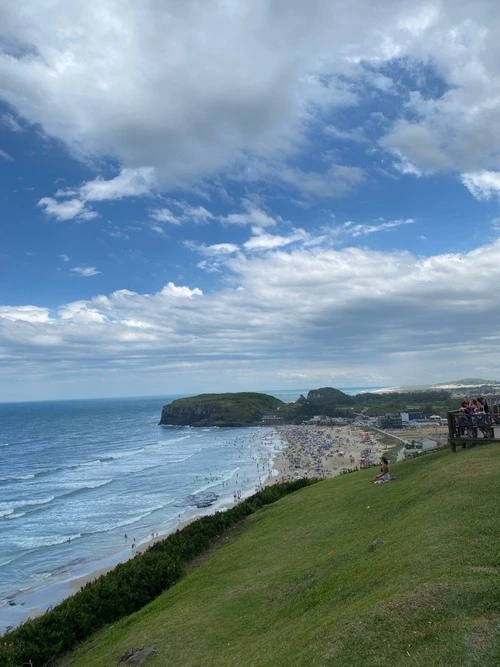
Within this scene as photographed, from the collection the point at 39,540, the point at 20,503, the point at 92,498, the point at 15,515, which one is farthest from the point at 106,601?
the point at 20,503

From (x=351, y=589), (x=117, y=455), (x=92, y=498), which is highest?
(x=351, y=589)

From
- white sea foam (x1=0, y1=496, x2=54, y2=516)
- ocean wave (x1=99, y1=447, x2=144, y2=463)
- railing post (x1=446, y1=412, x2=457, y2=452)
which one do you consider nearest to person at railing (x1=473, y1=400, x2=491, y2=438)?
railing post (x1=446, y1=412, x2=457, y2=452)

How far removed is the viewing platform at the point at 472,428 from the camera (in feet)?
74.3

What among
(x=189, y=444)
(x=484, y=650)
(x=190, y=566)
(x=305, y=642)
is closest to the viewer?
(x=484, y=650)

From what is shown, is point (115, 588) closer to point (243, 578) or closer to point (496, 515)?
point (243, 578)

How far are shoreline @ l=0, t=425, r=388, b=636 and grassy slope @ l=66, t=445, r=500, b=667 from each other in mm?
13218

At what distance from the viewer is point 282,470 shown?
266 ft

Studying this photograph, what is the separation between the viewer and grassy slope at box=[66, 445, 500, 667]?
8133 millimetres

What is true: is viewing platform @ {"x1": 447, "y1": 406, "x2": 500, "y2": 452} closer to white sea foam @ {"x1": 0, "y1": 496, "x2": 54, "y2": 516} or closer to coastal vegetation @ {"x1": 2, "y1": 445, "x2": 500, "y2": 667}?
coastal vegetation @ {"x1": 2, "y1": 445, "x2": 500, "y2": 667}

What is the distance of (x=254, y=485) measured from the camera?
220ft

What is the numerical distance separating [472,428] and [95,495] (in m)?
53.9

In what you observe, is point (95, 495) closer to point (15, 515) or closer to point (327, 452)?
point (15, 515)

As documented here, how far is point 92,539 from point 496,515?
1625 inches

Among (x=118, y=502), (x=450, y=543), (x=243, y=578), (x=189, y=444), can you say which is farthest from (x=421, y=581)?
(x=189, y=444)
